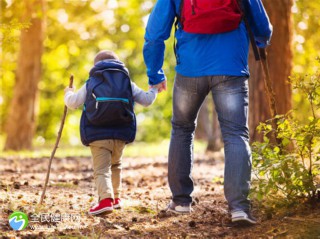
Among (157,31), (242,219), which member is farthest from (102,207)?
(157,31)

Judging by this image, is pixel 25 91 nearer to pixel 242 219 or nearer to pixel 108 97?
pixel 108 97

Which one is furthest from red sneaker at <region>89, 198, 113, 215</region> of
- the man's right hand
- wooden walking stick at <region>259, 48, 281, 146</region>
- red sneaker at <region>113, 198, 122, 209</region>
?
wooden walking stick at <region>259, 48, 281, 146</region>

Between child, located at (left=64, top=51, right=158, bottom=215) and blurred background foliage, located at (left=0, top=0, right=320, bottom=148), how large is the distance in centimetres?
30

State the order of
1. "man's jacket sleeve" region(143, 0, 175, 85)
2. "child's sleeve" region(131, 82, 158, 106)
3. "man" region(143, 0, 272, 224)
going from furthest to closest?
"child's sleeve" region(131, 82, 158, 106) → "man's jacket sleeve" region(143, 0, 175, 85) → "man" region(143, 0, 272, 224)

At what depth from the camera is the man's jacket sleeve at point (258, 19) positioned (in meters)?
4.56

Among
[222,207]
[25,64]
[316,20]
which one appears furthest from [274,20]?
[25,64]

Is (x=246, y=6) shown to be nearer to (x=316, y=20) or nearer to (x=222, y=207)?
(x=222, y=207)

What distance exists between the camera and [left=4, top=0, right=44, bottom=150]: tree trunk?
15.4 meters

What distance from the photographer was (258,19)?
4590 mm

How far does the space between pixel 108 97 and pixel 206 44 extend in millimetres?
1087

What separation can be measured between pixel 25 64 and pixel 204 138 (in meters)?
10.6

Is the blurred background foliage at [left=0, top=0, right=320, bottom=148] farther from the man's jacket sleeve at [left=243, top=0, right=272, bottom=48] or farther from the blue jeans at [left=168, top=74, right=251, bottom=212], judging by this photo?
the blue jeans at [left=168, top=74, right=251, bottom=212]

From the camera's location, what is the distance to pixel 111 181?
18.0 feet

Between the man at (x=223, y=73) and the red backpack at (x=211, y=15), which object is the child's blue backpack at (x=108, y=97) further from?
the red backpack at (x=211, y=15)
